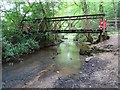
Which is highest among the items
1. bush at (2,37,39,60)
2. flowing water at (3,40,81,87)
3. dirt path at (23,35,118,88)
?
bush at (2,37,39,60)

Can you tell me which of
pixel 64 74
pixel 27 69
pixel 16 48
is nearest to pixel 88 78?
pixel 64 74

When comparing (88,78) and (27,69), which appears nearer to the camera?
(88,78)

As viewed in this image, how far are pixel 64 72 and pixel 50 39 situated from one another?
340 inches

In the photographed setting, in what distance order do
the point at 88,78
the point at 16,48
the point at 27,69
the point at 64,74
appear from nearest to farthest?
the point at 88,78, the point at 64,74, the point at 27,69, the point at 16,48

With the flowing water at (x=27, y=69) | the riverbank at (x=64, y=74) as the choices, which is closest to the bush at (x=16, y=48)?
the flowing water at (x=27, y=69)

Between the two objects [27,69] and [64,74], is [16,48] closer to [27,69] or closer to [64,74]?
[27,69]

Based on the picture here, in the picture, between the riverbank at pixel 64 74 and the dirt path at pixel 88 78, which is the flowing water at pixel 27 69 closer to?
the riverbank at pixel 64 74

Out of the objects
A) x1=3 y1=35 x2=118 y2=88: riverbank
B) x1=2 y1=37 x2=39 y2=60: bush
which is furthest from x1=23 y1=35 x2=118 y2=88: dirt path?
x1=2 y1=37 x2=39 y2=60: bush

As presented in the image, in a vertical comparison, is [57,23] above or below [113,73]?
above

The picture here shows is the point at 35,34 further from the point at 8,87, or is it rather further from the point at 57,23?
the point at 8,87

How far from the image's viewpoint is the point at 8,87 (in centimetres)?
712

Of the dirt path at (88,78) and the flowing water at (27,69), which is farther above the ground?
the dirt path at (88,78)

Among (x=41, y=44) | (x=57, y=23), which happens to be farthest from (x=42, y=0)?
(x=41, y=44)

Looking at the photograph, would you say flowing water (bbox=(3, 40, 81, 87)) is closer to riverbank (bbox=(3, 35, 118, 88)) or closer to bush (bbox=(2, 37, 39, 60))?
riverbank (bbox=(3, 35, 118, 88))
